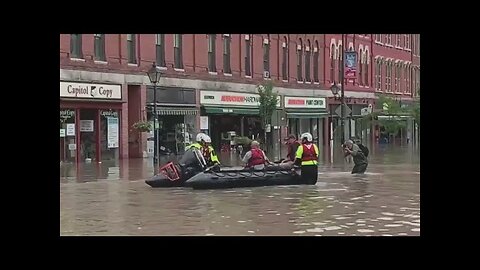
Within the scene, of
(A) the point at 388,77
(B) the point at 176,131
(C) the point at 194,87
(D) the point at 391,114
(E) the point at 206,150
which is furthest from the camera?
(A) the point at 388,77

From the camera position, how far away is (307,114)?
54969 mm

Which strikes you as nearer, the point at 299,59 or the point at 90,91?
the point at 90,91

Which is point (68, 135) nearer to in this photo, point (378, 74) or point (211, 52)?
point (211, 52)

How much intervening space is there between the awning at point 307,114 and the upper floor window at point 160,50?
14724 mm

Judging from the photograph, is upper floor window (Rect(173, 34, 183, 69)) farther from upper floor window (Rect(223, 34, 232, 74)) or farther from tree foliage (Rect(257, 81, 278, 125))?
tree foliage (Rect(257, 81, 278, 125))

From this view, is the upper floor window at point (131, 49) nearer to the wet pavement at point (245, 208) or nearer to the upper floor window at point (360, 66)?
the wet pavement at point (245, 208)

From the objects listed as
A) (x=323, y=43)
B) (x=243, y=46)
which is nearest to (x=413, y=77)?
(x=323, y=43)

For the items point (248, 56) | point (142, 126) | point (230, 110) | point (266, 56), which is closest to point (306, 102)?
point (266, 56)

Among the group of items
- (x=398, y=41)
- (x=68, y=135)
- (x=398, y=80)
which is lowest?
(x=68, y=135)

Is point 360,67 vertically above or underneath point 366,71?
above

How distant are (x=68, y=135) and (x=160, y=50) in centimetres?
833

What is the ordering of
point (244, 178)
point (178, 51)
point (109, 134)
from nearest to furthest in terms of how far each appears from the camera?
point (244, 178)
point (109, 134)
point (178, 51)
